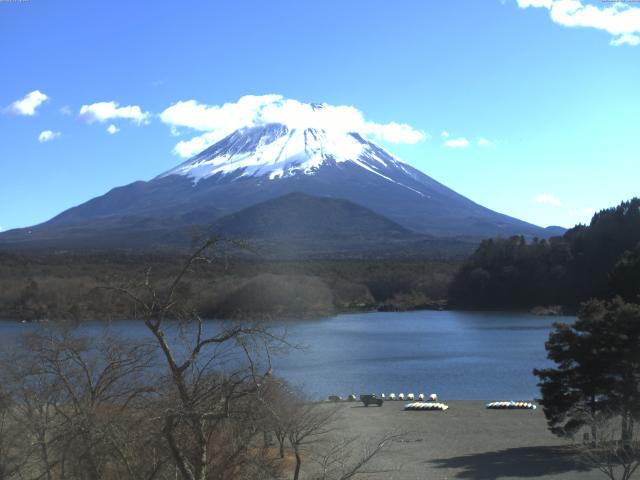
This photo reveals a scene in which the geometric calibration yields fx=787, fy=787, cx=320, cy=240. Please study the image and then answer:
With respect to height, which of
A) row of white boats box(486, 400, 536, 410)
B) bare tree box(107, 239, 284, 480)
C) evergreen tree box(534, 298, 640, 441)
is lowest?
row of white boats box(486, 400, 536, 410)

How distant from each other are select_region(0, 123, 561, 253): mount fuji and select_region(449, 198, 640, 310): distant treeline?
1475 inches

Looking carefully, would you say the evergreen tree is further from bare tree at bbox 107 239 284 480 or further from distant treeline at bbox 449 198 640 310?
distant treeline at bbox 449 198 640 310

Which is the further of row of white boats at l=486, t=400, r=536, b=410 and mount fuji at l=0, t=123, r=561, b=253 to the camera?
mount fuji at l=0, t=123, r=561, b=253

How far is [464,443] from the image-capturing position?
15297 millimetres

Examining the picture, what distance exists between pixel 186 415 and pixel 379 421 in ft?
45.3

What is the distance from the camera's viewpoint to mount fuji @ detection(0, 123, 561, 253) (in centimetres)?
10288

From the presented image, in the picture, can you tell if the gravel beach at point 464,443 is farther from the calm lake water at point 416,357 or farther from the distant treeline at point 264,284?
the distant treeline at point 264,284

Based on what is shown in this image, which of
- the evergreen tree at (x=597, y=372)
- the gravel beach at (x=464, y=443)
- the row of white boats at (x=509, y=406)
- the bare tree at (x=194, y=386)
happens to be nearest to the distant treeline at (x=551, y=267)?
the row of white boats at (x=509, y=406)

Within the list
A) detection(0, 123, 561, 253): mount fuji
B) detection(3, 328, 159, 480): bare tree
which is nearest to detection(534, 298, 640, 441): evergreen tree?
detection(3, 328, 159, 480): bare tree

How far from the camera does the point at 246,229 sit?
90250 millimetres

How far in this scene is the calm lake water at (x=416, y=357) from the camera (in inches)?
942

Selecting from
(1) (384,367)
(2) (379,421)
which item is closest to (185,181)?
(1) (384,367)

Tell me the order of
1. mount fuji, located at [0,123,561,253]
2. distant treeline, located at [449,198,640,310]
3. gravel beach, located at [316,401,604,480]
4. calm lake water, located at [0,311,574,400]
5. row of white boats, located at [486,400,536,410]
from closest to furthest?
1. gravel beach, located at [316,401,604,480]
2. row of white boats, located at [486,400,536,410]
3. calm lake water, located at [0,311,574,400]
4. distant treeline, located at [449,198,640,310]
5. mount fuji, located at [0,123,561,253]

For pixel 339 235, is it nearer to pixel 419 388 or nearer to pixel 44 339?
pixel 419 388
